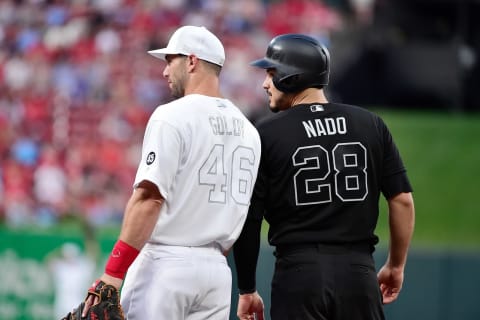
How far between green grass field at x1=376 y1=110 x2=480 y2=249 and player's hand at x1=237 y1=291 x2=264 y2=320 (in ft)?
22.2

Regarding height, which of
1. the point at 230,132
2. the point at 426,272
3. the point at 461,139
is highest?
the point at 461,139

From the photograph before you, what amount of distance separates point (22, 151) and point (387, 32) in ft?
18.4

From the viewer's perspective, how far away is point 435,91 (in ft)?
42.0

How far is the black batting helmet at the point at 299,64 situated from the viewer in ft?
15.8

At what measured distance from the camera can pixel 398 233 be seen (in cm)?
489

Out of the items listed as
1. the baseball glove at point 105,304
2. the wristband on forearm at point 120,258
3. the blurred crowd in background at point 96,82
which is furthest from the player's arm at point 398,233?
the blurred crowd in background at point 96,82

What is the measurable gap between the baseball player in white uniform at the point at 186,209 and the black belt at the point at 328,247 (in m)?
0.26

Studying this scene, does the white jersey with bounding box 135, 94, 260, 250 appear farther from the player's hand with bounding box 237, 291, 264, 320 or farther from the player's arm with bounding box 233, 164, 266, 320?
the player's hand with bounding box 237, 291, 264, 320

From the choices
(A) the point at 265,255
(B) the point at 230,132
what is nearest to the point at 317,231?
(B) the point at 230,132

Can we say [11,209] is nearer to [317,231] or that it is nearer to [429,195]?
[429,195]

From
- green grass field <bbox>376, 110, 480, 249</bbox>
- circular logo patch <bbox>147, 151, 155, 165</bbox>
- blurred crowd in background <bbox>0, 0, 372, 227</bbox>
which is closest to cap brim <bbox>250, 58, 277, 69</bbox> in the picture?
circular logo patch <bbox>147, 151, 155, 165</bbox>

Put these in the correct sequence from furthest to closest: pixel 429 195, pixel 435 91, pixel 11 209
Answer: pixel 11 209
pixel 435 91
pixel 429 195

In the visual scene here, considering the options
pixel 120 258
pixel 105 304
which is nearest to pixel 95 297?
pixel 105 304

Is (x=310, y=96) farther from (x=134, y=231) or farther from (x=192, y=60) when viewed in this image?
(x=134, y=231)
